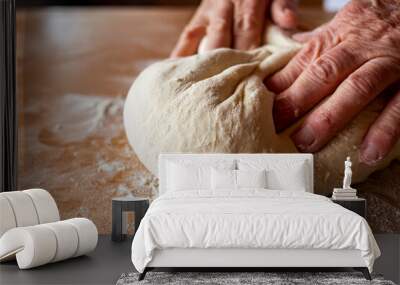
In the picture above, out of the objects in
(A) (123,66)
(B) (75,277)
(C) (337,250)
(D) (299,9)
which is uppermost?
(D) (299,9)

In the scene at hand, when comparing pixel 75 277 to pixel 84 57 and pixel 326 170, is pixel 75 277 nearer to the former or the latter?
pixel 326 170

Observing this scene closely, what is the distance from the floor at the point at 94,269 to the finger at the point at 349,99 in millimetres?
665

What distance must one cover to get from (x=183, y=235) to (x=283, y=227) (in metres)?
0.38

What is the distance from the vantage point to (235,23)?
381cm

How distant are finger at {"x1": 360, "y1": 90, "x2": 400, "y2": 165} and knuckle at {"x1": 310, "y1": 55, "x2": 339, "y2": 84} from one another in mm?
319

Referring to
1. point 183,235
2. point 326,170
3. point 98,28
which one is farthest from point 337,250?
point 98,28

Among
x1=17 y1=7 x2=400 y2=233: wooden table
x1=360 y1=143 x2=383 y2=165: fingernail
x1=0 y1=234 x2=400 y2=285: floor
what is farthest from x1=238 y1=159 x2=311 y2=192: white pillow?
x1=17 y1=7 x2=400 y2=233: wooden table

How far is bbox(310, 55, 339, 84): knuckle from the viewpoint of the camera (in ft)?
10.8

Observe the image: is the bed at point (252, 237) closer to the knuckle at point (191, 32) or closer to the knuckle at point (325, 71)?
the knuckle at point (325, 71)

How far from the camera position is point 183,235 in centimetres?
252

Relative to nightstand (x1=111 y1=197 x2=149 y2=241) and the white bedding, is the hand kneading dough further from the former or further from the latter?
the white bedding

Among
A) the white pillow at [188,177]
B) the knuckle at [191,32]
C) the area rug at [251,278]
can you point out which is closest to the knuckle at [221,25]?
the knuckle at [191,32]

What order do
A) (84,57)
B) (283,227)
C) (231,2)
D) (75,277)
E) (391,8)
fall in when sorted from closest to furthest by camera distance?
(283,227)
(75,277)
(391,8)
(231,2)
(84,57)

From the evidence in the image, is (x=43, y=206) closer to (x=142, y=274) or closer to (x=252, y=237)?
(x=142, y=274)
